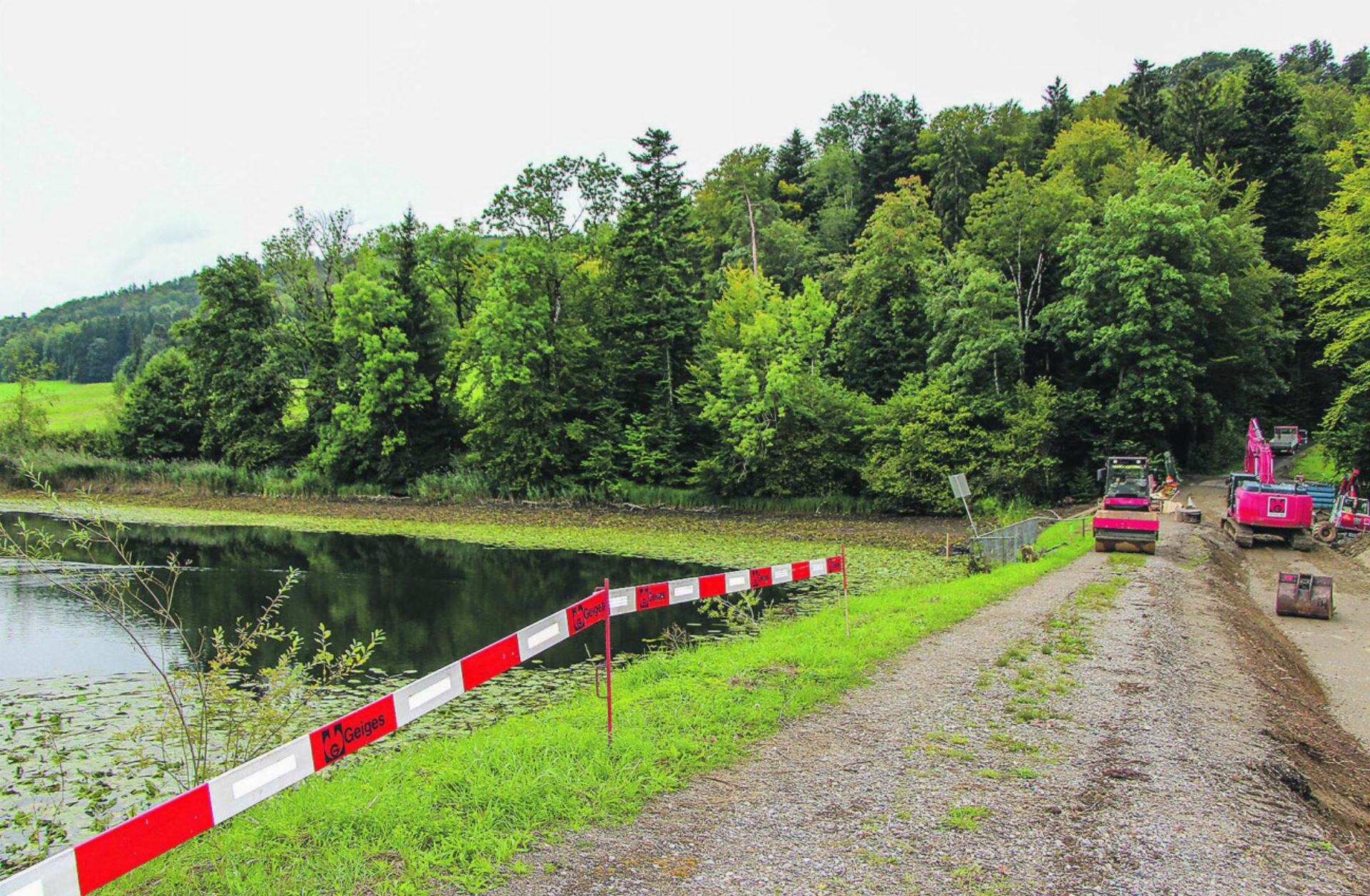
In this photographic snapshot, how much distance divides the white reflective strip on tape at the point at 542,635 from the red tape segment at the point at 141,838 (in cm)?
243

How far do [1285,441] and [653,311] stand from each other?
34.6m

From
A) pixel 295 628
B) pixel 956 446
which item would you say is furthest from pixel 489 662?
pixel 956 446

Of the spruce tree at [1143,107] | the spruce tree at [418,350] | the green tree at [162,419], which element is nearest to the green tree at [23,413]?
the green tree at [162,419]

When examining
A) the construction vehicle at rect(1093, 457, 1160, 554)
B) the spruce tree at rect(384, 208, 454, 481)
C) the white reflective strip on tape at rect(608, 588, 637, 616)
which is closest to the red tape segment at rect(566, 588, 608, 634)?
the white reflective strip on tape at rect(608, 588, 637, 616)

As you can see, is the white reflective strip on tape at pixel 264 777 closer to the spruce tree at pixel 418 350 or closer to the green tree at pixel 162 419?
Answer: the spruce tree at pixel 418 350

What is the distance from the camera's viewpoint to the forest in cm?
3744

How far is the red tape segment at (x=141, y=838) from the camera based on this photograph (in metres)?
3.33

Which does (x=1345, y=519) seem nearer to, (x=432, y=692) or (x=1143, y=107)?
(x=432, y=692)

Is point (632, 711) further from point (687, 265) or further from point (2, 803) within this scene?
point (687, 265)

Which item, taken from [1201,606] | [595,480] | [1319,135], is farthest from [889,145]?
[1201,606]

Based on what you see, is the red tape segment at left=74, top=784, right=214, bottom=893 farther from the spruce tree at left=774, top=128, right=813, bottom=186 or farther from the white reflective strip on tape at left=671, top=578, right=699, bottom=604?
the spruce tree at left=774, top=128, right=813, bottom=186

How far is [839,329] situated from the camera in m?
43.7

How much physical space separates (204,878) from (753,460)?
35287 mm

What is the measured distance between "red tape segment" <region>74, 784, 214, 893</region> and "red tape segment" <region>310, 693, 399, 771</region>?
70 cm
